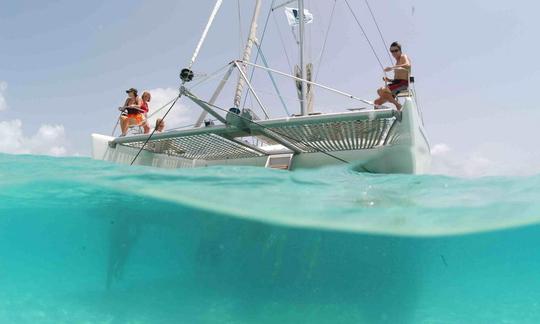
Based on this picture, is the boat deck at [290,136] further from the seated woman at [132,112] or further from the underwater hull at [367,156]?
the seated woman at [132,112]

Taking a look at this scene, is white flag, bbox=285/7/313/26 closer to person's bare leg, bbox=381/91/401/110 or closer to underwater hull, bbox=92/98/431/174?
underwater hull, bbox=92/98/431/174

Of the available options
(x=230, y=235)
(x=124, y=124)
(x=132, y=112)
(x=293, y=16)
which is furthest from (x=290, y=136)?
(x=293, y=16)

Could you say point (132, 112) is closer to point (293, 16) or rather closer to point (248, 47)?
point (248, 47)

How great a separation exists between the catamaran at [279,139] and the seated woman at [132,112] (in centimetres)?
58

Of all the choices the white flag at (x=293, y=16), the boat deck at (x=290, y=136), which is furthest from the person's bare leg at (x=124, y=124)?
the white flag at (x=293, y=16)

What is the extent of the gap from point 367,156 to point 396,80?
8.86 ft

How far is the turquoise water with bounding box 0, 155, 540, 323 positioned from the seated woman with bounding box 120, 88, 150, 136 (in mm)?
1691

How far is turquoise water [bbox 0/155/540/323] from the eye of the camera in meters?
8.66

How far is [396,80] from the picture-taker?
8.59 meters

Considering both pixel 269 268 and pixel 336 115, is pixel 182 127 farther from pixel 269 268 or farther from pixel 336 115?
pixel 269 268

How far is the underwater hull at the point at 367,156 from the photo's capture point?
26.5 ft

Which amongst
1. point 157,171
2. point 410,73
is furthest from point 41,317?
point 410,73

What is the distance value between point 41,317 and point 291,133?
8.65 m

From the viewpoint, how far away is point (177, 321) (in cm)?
1102
